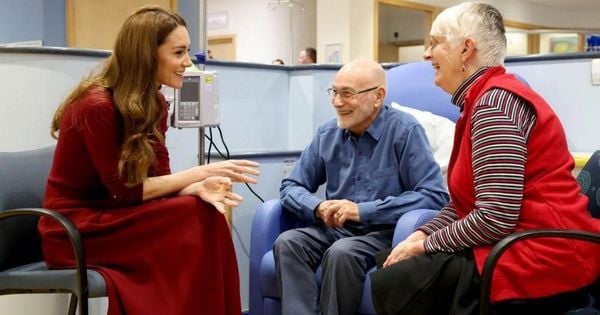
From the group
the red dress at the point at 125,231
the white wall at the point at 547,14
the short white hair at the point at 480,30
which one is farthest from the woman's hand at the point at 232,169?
the white wall at the point at 547,14

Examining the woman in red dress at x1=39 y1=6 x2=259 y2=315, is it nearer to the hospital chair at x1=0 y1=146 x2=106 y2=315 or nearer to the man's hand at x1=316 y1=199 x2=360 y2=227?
the hospital chair at x1=0 y1=146 x2=106 y2=315

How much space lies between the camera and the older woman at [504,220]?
1.63 metres

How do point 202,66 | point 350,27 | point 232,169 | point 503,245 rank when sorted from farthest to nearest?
point 350,27 → point 202,66 → point 232,169 → point 503,245

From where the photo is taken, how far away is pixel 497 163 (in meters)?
1.63

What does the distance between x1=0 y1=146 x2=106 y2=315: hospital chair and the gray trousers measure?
2.02 ft

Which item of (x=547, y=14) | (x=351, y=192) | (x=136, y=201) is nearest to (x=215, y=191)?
(x=136, y=201)

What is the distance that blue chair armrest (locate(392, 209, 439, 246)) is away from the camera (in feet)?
6.88

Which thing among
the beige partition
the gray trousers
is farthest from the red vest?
the beige partition

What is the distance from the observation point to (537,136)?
166 cm

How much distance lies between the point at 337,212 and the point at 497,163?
31.9 inches

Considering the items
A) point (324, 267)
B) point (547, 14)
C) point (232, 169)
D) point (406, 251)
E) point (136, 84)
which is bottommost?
point (324, 267)

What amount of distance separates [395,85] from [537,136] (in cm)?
135

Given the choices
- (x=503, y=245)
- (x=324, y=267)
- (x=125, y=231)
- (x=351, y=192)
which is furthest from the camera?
(x=351, y=192)

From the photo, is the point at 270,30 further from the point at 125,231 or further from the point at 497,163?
the point at 497,163
